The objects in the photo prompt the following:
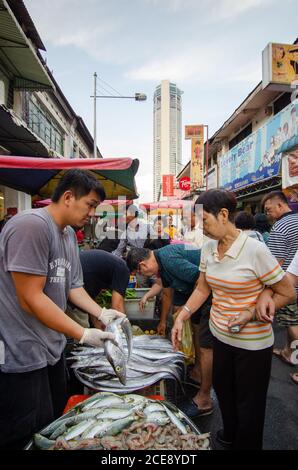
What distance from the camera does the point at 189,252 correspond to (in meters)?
3.16

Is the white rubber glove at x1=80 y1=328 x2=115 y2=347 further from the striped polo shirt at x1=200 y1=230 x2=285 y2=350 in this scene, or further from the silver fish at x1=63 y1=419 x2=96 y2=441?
the striped polo shirt at x1=200 y1=230 x2=285 y2=350

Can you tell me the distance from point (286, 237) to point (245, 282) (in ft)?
6.62

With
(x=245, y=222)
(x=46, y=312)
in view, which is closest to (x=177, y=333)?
(x=46, y=312)

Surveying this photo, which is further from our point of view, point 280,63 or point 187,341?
point 280,63

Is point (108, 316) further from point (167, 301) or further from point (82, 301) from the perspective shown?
point (167, 301)

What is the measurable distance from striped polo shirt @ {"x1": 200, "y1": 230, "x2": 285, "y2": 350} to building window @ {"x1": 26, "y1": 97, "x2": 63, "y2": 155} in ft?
39.0

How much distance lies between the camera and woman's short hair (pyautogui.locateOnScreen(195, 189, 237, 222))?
1.91 m

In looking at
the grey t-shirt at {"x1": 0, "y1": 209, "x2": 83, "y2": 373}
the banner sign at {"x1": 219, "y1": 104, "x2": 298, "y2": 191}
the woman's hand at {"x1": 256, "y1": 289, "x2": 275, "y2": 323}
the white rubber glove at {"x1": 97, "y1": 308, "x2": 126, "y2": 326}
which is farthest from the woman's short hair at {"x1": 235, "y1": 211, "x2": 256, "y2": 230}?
the banner sign at {"x1": 219, "y1": 104, "x2": 298, "y2": 191}

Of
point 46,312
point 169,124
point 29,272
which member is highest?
point 169,124

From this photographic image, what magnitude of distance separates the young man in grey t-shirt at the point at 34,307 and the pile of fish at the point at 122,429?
0.63 feet

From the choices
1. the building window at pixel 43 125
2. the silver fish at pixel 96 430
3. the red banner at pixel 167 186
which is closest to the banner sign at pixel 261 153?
the silver fish at pixel 96 430

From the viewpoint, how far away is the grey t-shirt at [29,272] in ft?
4.40

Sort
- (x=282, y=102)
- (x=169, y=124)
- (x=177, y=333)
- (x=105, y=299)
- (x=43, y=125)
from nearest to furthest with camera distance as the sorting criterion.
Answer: (x=177, y=333) → (x=105, y=299) → (x=282, y=102) → (x=43, y=125) → (x=169, y=124)

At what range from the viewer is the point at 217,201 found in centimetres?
191
